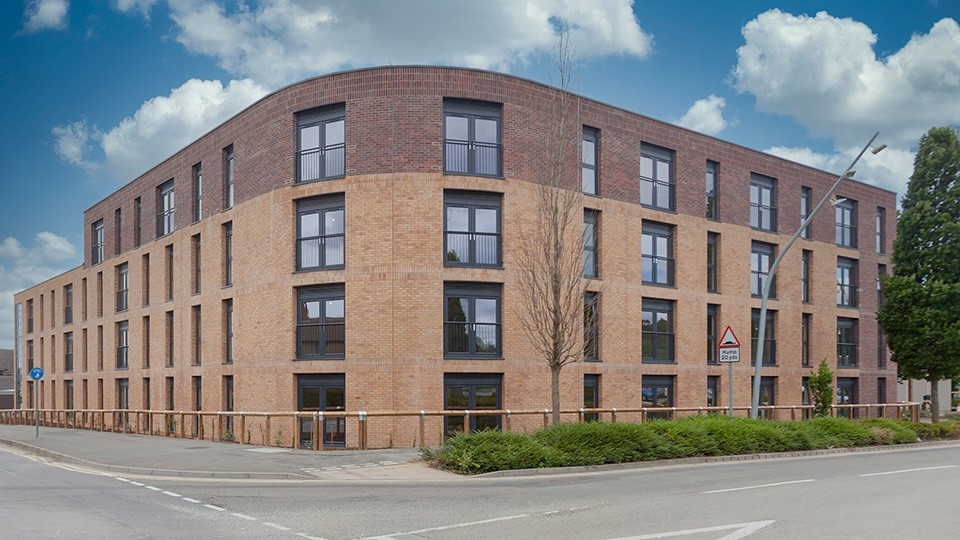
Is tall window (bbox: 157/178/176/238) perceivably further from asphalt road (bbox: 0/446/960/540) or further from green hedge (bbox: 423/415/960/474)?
green hedge (bbox: 423/415/960/474)

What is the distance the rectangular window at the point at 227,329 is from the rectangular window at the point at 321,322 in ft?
15.6

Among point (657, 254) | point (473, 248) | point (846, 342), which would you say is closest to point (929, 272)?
point (846, 342)

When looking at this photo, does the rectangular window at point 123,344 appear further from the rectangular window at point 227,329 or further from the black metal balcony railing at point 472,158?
the black metal balcony railing at point 472,158

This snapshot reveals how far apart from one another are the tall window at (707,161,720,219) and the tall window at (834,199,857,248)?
26.3ft

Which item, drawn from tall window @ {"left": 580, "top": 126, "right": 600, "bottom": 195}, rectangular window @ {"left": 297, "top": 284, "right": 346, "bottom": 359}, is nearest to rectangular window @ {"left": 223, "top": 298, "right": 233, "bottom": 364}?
rectangular window @ {"left": 297, "top": 284, "right": 346, "bottom": 359}

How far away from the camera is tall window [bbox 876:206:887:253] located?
134 ft

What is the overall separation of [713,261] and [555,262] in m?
13.3

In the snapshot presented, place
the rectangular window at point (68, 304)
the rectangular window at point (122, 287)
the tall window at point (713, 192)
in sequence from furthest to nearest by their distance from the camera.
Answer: the rectangular window at point (68, 304) < the rectangular window at point (122, 287) < the tall window at point (713, 192)

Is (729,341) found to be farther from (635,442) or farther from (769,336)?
(769,336)

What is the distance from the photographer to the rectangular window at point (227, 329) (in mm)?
30359

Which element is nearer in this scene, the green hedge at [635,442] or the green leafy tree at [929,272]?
the green hedge at [635,442]

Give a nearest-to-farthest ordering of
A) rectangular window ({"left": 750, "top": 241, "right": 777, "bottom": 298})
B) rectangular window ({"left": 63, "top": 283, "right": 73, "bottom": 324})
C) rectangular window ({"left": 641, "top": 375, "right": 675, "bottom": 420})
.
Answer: rectangular window ({"left": 641, "top": 375, "right": 675, "bottom": 420})
rectangular window ({"left": 750, "top": 241, "right": 777, "bottom": 298})
rectangular window ({"left": 63, "top": 283, "right": 73, "bottom": 324})

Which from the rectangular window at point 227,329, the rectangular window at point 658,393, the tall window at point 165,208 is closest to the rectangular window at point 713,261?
Result: the rectangular window at point 658,393

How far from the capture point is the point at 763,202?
3559 cm
